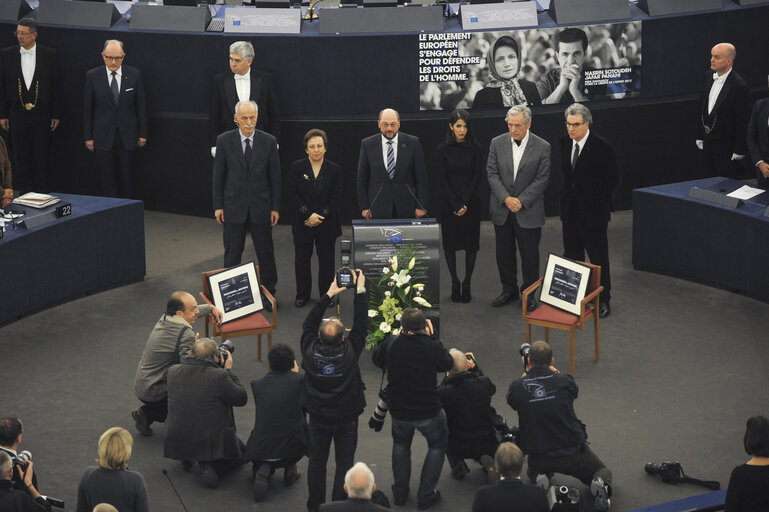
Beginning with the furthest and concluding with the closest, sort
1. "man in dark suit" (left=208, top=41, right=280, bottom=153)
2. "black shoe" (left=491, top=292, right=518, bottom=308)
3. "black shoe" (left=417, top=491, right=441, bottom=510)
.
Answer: "man in dark suit" (left=208, top=41, right=280, bottom=153) < "black shoe" (left=491, top=292, right=518, bottom=308) < "black shoe" (left=417, top=491, right=441, bottom=510)

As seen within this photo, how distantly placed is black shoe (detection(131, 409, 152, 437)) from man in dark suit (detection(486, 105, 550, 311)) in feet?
11.8

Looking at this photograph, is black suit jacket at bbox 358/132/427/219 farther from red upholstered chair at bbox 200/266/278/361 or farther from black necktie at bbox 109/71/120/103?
black necktie at bbox 109/71/120/103

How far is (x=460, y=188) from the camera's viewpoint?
11219mm

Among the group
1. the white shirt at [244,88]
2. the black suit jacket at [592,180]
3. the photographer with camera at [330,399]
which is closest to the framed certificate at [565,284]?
the black suit jacket at [592,180]

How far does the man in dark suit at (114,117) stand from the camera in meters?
13.0

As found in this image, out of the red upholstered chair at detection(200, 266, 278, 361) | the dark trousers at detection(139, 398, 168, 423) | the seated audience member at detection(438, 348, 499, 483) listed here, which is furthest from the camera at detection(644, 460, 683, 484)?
the dark trousers at detection(139, 398, 168, 423)

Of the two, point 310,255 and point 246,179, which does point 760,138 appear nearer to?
point 310,255

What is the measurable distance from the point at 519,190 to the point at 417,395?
366cm

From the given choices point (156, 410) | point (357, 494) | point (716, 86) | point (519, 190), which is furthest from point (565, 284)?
point (357, 494)

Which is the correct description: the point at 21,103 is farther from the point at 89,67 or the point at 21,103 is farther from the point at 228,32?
the point at 228,32

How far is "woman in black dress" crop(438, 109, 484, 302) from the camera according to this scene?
11.1 meters

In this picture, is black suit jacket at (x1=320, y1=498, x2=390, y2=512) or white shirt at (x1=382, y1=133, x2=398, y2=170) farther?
Result: white shirt at (x1=382, y1=133, x2=398, y2=170)

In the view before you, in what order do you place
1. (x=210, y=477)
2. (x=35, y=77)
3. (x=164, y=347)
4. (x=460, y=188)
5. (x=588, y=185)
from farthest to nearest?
1. (x=35, y=77)
2. (x=460, y=188)
3. (x=588, y=185)
4. (x=164, y=347)
5. (x=210, y=477)

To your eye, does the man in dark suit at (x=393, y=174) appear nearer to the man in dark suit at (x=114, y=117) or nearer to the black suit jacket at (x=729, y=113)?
the man in dark suit at (x=114, y=117)
